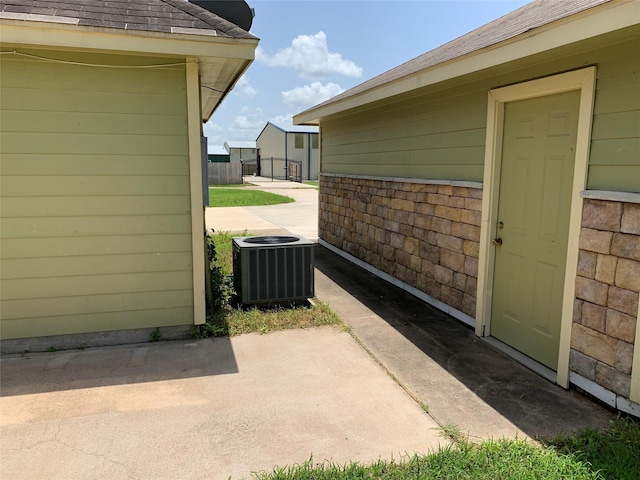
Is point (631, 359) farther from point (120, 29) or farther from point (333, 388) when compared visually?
point (120, 29)

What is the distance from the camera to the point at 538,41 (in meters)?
3.14

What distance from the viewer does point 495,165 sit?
14.2 feet

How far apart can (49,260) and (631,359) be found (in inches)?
179

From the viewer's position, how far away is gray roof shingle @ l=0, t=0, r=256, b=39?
139 inches

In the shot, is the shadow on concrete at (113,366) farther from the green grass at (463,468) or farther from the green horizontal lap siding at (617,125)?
the green horizontal lap siding at (617,125)

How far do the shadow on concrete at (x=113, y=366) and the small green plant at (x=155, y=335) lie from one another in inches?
2.2

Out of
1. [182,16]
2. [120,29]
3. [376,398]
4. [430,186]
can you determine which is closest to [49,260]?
Answer: [120,29]

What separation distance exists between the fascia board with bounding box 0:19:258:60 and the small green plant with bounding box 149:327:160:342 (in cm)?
244

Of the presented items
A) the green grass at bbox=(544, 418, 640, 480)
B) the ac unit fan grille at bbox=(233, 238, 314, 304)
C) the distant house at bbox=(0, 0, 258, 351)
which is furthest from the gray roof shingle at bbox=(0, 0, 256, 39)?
the green grass at bbox=(544, 418, 640, 480)

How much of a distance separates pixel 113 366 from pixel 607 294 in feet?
12.4

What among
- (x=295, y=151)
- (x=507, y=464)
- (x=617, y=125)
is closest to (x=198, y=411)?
(x=507, y=464)

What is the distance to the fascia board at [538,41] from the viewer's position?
2553 millimetres

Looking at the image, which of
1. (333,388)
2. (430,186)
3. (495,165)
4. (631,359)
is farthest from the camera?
(430,186)

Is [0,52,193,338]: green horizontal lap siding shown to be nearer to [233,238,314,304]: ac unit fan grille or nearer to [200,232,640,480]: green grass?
[233,238,314,304]: ac unit fan grille
